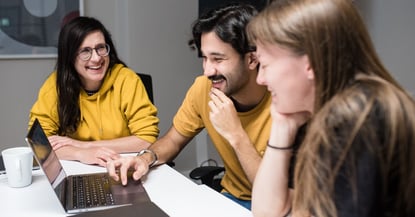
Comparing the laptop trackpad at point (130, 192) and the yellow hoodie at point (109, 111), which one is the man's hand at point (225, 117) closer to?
the laptop trackpad at point (130, 192)

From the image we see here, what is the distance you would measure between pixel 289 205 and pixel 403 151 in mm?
417

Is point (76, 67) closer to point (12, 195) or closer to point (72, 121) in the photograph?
point (72, 121)

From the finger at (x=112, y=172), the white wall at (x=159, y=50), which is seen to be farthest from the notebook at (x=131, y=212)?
the white wall at (x=159, y=50)

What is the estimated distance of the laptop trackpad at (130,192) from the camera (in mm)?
1136

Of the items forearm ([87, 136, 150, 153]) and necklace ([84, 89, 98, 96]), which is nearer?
forearm ([87, 136, 150, 153])

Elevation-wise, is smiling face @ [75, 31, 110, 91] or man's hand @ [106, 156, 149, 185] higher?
smiling face @ [75, 31, 110, 91]

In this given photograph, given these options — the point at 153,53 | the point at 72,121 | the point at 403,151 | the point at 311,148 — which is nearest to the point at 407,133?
the point at 403,151

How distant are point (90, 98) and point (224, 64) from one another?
28.9 inches

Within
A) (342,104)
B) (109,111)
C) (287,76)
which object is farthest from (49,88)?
(342,104)

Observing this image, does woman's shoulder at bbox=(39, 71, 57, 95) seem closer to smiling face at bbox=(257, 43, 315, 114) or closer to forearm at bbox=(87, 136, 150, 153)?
forearm at bbox=(87, 136, 150, 153)

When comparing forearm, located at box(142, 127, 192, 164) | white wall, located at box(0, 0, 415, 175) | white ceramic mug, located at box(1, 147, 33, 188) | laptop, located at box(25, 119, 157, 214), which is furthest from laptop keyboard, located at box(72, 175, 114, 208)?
white wall, located at box(0, 0, 415, 175)

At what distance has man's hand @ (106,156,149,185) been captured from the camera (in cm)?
129

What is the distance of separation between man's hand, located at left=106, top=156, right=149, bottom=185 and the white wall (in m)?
1.42

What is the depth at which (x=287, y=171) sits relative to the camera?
96 centimetres
